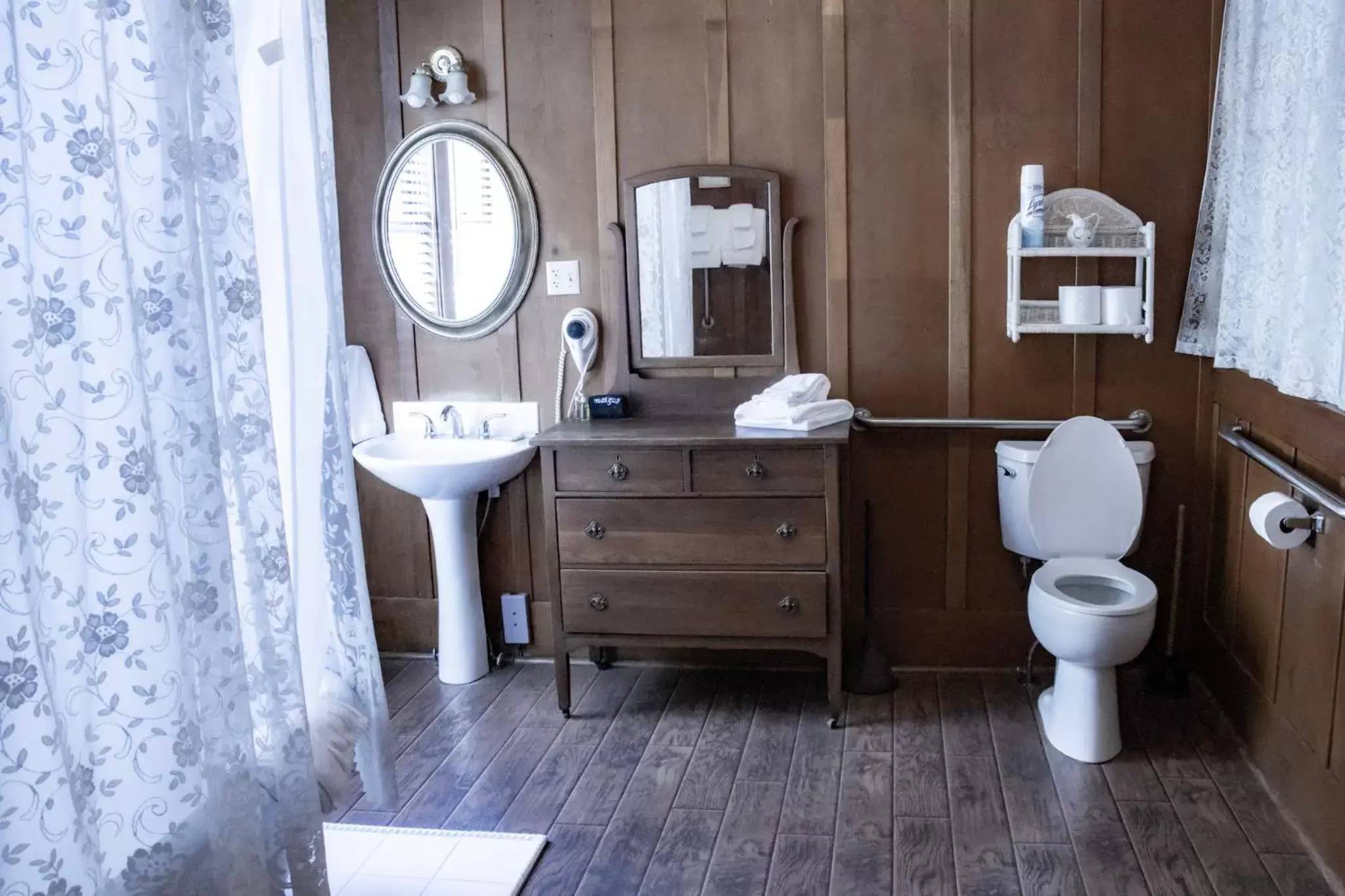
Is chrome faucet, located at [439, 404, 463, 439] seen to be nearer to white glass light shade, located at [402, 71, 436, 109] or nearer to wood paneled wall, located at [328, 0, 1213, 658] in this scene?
wood paneled wall, located at [328, 0, 1213, 658]

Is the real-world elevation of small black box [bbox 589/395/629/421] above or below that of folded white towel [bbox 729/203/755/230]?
below

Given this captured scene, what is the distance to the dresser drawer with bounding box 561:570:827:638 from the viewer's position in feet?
10.2

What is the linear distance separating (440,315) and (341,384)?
1.80m

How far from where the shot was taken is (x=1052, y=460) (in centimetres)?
313

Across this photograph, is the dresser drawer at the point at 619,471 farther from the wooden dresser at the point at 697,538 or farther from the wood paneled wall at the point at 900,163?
the wood paneled wall at the point at 900,163

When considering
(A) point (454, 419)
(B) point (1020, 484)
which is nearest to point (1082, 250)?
(B) point (1020, 484)

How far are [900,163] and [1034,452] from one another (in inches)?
38.0

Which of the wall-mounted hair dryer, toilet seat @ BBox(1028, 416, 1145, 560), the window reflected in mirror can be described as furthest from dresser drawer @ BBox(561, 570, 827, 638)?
the window reflected in mirror

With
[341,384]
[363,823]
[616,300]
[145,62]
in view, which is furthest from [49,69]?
[616,300]

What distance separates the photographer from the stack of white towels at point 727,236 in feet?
11.1

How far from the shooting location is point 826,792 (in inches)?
110

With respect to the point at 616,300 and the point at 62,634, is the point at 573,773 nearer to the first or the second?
the point at 616,300

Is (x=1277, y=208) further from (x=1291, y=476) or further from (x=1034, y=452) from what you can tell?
(x=1034, y=452)

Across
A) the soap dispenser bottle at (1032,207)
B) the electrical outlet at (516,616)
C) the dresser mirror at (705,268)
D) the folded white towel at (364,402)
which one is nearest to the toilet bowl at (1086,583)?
the soap dispenser bottle at (1032,207)
